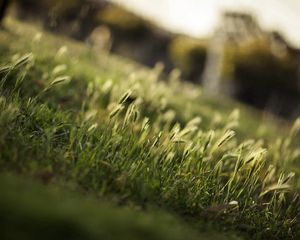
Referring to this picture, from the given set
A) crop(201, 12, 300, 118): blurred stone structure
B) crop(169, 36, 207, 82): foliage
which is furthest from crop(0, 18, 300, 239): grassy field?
crop(169, 36, 207, 82): foliage

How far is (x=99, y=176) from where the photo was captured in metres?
3.43

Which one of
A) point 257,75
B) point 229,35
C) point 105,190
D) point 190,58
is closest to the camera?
point 105,190

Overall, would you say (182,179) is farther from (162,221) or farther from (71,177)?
(71,177)

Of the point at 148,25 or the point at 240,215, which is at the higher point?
the point at 148,25

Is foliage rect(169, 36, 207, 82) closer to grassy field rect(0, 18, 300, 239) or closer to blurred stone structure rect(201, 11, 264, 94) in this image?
blurred stone structure rect(201, 11, 264, 94)

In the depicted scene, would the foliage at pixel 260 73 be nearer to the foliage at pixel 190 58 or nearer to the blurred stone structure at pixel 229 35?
the blurred stone structure at pixel 229 35

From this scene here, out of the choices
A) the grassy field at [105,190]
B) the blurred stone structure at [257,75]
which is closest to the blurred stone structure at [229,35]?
the blurred stone structure at [257,75]

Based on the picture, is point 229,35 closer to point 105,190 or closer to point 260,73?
point 260,73

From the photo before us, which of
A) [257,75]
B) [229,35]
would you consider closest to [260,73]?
[257,75]

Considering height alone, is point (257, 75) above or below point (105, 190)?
above

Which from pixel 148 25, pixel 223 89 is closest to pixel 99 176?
pixel 223 89

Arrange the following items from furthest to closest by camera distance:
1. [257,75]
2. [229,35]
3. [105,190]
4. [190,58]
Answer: [229,35] < [190,58] < [257,75] < [105,190]

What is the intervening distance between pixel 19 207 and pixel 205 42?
42.3 meters

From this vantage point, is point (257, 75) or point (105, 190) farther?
point (257, 75)
